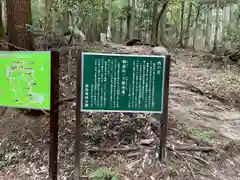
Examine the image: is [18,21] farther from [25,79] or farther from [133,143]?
[133,143]

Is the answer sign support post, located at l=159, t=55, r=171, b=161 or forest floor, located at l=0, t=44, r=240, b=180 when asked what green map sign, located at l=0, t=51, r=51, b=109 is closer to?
forest floor, located at l=0, t=44, r=240, b=180

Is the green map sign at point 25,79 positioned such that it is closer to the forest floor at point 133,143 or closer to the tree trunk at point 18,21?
the forest floor at point 133,143

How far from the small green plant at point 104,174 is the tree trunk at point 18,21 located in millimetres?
3047

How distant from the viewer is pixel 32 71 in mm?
3297

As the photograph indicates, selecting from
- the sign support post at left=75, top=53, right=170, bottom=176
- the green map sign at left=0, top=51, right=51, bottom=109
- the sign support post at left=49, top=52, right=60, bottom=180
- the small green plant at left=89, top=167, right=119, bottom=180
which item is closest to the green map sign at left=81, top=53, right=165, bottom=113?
the sign support post at left=75, top=53, right=170, bottom=176

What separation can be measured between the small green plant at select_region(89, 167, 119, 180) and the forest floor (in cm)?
4

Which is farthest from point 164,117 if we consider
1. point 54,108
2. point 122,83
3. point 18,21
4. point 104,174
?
point 18,21

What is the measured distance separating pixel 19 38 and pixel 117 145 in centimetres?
292

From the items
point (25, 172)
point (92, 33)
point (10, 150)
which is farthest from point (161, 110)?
point (92, 33)

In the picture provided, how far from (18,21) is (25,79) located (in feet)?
7.28

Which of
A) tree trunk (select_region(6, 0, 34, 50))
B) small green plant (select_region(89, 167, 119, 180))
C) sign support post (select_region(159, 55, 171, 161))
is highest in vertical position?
tree trunk (select_region(6, 0, 34, 50))

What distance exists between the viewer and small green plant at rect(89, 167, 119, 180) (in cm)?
328

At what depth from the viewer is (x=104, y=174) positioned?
330cm

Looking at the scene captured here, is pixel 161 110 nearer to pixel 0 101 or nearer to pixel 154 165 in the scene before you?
pixel 154 165
